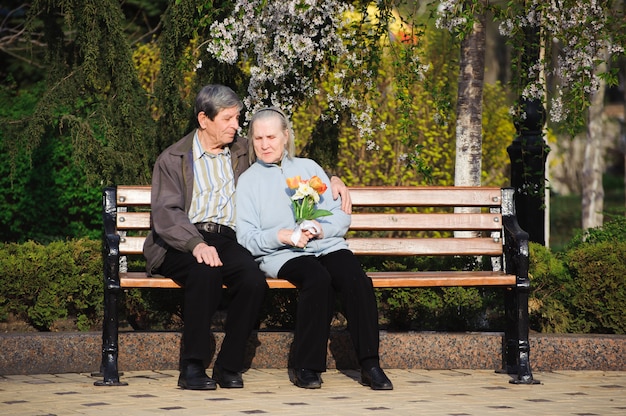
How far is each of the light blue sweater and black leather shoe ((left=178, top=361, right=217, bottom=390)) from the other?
2.32 feet

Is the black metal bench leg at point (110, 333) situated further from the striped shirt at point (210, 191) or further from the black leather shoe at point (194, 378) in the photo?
the striped shirt at point (210, 191)

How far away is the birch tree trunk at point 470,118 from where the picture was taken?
8.30 metres

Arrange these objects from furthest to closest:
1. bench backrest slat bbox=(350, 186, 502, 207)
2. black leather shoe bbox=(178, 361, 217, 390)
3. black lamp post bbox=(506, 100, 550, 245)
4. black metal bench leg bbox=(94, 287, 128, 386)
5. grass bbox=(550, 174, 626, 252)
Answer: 1. grass bbox=(550, 174, 626, 252)
2. black lamp post bbox=(506, 100, 550, 245)
3. bench backrest slat bbox=(350, 186, 502, 207)
4. black metal bench leg bbox=(94, 287, 128, 386)
5. black leather shoe bbox=(178, 361, 217, 390)

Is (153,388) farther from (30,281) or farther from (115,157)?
(115,157)

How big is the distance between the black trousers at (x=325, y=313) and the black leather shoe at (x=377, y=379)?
0.15ft

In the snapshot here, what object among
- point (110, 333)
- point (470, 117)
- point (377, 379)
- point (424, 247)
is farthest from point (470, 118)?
point (110, 333)

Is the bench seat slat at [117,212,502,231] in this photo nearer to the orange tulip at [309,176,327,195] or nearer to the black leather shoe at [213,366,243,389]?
the orange tulip at [309,176,327,195]

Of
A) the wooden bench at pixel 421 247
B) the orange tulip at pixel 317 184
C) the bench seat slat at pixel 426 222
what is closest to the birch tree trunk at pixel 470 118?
the wooden bench at pixel 421 247

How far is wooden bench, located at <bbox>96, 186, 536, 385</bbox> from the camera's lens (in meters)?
6.18

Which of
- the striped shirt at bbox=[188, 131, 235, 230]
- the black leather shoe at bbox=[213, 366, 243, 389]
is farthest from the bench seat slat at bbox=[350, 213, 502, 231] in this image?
the black leather shoe at bbox=[213, 366, 243, 389]

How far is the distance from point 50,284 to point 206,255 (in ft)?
4.09

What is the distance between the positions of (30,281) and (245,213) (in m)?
1.41

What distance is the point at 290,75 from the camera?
783cm

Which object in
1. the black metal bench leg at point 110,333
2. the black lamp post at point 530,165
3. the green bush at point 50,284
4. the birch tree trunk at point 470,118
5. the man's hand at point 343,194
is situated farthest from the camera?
the birch tree trunk at point 470,118
